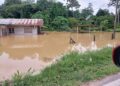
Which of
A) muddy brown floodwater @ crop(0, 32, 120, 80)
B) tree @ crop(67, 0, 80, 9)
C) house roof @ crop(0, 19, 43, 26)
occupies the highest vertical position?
tree @ crop(67, 0, 80, 9)

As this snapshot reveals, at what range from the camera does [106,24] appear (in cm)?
3856

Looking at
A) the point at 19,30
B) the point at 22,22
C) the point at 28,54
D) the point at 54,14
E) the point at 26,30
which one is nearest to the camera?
the point at 28,54

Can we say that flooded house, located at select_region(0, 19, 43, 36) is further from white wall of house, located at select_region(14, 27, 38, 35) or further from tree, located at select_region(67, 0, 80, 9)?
tree, located at select_region(67, 0, 80, 9)

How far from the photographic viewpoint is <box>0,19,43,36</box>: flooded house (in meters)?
30.9

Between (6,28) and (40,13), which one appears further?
(40,13)

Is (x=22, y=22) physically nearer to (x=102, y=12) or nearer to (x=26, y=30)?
(x=26, y=30)

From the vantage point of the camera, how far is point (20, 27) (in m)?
32.0

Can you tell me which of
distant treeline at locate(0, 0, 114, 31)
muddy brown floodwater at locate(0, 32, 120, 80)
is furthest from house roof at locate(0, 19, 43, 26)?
muddy brown floodwater at locate(0, 32, 120, 80)

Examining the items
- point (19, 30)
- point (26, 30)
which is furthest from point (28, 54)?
point (19, 30)

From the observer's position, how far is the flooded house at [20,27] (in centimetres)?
3092

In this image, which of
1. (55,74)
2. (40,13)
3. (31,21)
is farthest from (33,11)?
(55,74)

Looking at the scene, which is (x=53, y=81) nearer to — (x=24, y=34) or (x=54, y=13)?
(x=24, y=34)

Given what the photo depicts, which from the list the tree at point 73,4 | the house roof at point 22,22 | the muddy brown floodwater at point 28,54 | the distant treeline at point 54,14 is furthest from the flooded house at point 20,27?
the tree at point 73,4

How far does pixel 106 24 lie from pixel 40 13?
10150mm
